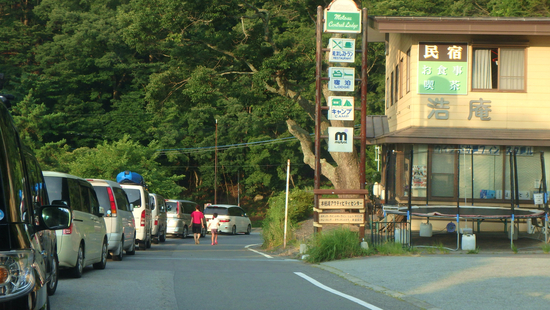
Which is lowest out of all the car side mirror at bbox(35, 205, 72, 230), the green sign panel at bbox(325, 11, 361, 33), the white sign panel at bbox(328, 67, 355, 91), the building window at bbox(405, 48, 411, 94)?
the car side mirror at bbox(35, 205, 72, 230)

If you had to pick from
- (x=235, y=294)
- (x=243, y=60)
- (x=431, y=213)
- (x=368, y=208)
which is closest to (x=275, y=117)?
(x=243, y=60)

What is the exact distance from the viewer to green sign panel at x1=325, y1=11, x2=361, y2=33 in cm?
1831

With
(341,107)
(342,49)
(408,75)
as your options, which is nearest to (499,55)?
(408,75)

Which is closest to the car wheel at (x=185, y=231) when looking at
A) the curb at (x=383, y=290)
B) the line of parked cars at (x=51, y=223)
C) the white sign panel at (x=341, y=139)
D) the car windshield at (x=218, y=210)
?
the car windshield at (x=218, y=210)

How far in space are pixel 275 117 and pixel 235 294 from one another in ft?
50.5

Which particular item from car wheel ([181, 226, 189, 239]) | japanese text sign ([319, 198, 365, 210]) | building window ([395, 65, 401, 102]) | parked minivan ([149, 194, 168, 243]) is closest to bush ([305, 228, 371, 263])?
japanese text sign ([319, 198, 365, 210])

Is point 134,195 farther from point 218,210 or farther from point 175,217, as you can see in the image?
point 218,210

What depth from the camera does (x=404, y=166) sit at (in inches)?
846

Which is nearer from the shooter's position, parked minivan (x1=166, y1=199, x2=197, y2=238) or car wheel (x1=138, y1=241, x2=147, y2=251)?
car wheel (x1=138, y1=241, x2=147, y2=251)

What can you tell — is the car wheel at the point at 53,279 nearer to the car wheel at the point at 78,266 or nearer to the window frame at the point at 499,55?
the car wheel at the point at 78,266

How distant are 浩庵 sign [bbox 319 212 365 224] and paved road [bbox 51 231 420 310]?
121 inches

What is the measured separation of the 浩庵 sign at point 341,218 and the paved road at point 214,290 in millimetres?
3066

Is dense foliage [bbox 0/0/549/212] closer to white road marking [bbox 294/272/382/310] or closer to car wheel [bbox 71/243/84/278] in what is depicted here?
car wheel [bbox 71/243/84/278]

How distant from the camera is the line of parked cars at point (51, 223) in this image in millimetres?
3607
